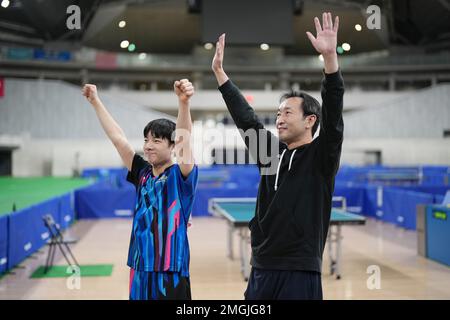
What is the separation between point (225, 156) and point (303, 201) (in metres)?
10.1

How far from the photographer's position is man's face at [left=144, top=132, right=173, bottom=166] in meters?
2.56

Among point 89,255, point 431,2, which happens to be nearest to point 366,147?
point 431,2

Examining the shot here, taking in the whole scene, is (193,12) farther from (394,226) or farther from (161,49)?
(394,226)

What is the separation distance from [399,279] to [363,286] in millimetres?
687

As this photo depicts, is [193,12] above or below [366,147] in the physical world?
above

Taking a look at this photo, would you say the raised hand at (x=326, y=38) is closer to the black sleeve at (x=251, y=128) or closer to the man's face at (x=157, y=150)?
the black sleeve at (x=251, y=128)

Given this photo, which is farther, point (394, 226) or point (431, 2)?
point (431, 2)

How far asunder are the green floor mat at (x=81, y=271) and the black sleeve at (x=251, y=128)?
221 inches

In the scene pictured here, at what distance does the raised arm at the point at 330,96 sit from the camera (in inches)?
84.0

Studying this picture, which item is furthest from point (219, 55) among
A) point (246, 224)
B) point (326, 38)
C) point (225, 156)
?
point (225, 156)

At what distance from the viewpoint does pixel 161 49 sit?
126ft

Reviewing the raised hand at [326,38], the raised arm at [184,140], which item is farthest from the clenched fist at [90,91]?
the raised hand at [326,38]

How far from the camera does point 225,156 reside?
12359mm

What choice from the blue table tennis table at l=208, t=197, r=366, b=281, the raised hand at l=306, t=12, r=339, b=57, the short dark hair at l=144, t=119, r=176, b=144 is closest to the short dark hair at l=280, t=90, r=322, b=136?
the raised hand at l=306, t=12, r=339, b=57
